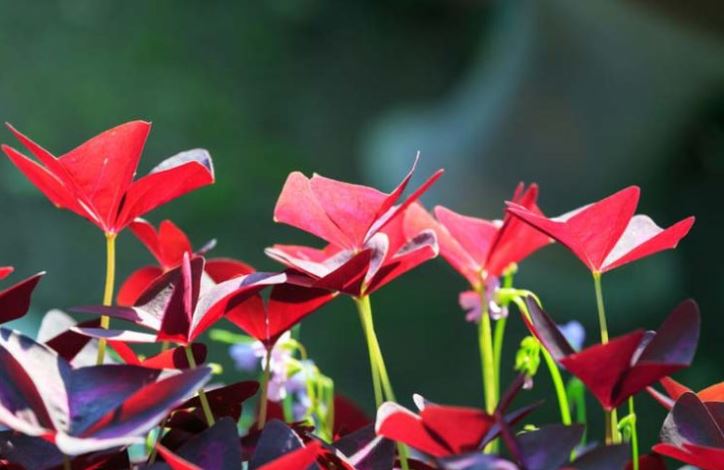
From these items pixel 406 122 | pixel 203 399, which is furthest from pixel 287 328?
pixel 406 122

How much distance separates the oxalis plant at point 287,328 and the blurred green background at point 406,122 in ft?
5.99

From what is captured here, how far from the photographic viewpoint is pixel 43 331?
42 cm

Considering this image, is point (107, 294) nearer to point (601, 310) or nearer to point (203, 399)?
point (203, 399)

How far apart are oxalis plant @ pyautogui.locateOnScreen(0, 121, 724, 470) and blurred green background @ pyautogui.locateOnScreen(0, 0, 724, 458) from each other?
5.99 ft

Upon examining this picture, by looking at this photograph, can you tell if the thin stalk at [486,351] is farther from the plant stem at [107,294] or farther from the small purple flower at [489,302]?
the plant stem at [107,294]

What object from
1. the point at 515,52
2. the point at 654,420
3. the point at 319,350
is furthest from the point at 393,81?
the point at 654,420

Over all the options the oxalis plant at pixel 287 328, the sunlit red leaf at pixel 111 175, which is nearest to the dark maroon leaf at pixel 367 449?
the oxalis plant at pixel 287 328

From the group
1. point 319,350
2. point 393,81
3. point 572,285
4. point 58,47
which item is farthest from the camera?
point 393,81

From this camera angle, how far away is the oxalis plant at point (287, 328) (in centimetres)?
30

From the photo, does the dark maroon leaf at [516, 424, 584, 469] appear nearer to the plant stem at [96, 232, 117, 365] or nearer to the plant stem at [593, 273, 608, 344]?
the plant stem at [593, 273, 608, 344]

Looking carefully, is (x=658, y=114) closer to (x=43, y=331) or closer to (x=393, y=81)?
(x=393, y=81)

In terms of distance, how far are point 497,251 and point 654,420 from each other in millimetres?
1904

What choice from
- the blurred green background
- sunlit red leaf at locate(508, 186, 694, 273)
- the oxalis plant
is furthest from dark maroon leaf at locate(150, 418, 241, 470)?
the blurred green background

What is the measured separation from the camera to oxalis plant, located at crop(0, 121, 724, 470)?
30cm
